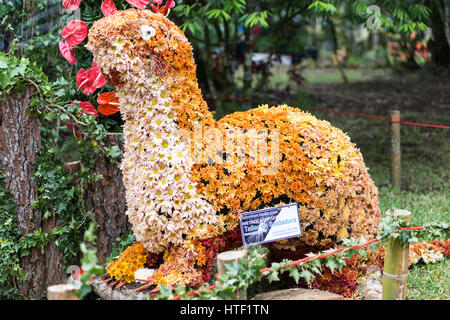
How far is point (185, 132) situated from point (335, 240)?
1197 mm

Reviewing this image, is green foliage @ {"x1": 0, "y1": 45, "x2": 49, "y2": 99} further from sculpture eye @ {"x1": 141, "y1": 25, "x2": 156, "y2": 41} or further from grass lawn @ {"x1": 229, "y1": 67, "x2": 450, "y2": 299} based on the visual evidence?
grass lawn @ {"x1": 229, "y1": 67, "x2": 450, "y2": 299}

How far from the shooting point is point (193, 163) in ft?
10.1

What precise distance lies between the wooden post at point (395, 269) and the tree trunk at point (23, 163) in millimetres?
2415

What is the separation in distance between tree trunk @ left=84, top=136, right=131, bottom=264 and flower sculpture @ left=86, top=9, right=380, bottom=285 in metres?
0.56

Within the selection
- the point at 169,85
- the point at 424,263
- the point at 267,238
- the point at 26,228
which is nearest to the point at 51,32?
the point at 26,228

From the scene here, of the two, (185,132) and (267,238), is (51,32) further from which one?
(267,238)

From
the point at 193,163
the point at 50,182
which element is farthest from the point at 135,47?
the point at 50,182

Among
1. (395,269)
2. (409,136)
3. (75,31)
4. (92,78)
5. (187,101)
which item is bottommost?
(395,269)

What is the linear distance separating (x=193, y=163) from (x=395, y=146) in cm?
332

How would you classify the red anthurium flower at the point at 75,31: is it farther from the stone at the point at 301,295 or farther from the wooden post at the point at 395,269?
the wooden post at the point at 395,269

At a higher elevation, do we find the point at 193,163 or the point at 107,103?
the point at 107,103

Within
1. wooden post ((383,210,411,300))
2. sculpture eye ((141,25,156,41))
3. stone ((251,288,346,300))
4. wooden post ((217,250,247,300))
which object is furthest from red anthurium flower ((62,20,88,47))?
wooden post ((383,210,411,300))

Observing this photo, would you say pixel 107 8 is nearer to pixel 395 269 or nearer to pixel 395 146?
pixel 395 269

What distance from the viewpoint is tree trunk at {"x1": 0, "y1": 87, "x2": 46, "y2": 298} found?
3.53m
